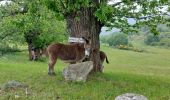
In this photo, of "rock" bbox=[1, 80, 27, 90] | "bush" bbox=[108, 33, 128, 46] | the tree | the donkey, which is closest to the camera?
"rock" bbox=[1, 80, 27, 90]

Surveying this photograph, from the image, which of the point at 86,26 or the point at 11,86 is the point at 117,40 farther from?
the point at 11,86

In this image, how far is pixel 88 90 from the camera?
12.9m

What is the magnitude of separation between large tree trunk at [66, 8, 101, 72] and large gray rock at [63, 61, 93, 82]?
1.55 meters

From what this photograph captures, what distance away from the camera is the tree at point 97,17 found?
14.5 metres

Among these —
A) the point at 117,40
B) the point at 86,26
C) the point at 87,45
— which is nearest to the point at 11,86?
the point at 87,45

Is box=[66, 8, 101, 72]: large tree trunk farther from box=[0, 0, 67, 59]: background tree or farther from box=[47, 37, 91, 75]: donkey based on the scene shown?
box=[0, 0, 67, 59]: background tree

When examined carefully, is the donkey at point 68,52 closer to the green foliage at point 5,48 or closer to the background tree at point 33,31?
the background tree at point 33,31

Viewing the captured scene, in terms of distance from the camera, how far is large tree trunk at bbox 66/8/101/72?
1495 cm

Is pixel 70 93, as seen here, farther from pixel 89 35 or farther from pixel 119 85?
pixel 89 35

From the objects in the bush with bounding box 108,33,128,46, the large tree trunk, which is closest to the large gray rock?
the large tree trunk

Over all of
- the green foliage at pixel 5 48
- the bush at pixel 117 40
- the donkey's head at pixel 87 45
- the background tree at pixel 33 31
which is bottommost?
the bush at pixel 117 40

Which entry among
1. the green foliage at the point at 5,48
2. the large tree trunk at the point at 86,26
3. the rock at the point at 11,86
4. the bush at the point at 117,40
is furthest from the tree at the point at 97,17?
the bush at the point at 117,40

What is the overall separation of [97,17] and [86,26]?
2.70 ft

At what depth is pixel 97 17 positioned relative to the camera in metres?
14.4
